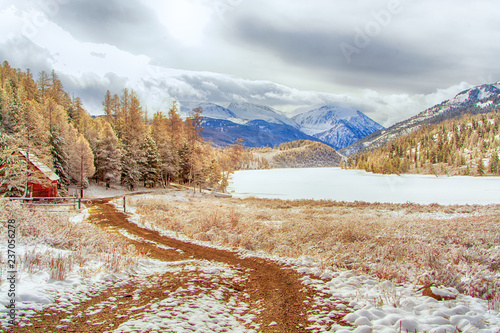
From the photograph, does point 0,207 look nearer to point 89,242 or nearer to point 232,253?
point 89,242

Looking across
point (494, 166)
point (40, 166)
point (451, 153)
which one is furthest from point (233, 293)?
point (451, 153)

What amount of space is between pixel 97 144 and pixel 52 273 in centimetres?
5052

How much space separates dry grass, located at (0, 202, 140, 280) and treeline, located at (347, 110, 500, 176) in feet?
528

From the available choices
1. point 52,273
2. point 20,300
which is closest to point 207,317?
point 20,300

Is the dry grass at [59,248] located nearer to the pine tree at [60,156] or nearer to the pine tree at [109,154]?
the pine tree at [60,156]

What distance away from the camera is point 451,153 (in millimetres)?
153375

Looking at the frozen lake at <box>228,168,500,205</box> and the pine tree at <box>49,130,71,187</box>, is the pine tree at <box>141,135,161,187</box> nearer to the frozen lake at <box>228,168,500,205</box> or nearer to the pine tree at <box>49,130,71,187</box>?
the pine tree at <box>49,130,71,187</box>

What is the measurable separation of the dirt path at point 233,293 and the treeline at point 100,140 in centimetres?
3185

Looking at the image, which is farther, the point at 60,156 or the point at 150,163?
the point at 150,163

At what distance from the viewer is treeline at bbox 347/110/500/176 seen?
13500cm

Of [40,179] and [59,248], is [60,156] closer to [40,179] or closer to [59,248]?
[40,179]

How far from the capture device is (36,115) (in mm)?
37469

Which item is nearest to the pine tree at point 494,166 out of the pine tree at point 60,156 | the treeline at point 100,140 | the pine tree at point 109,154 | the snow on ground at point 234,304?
the treeline at point 100,140

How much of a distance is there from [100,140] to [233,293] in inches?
1995
